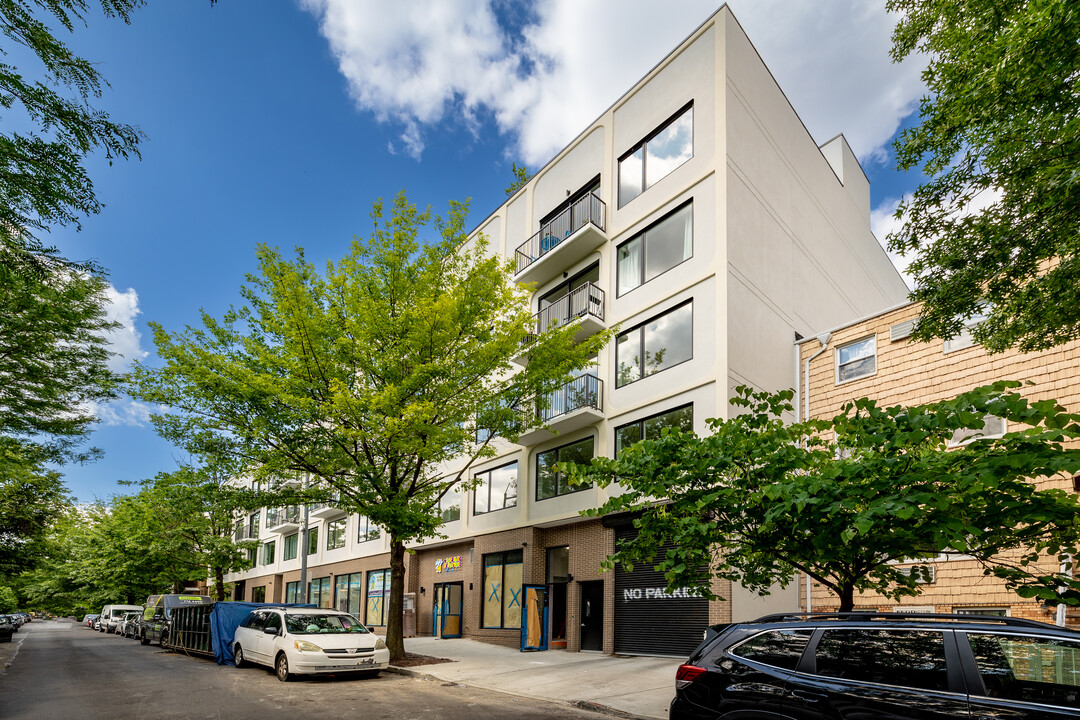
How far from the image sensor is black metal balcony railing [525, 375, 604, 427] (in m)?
20.0

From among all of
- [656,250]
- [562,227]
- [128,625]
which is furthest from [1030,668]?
[128,625]

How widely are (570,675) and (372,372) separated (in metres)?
8.31

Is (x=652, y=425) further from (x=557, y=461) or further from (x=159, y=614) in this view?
(x=159, y=614)

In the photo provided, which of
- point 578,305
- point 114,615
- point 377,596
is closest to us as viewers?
point 578,305

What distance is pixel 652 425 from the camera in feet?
62.3

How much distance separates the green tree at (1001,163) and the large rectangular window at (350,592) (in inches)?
1211

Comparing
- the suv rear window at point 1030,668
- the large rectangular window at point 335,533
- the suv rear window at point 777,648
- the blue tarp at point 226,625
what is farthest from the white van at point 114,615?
the suv rear window at point 1030,668

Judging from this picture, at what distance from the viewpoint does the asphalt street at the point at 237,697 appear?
10.4 metres

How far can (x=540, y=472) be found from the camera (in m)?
23.3

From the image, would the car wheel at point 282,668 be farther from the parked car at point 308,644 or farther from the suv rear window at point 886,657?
the suv rear window at point 886,657

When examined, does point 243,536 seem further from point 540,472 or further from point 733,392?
point 733,392

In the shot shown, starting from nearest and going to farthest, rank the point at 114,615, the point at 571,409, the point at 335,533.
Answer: the point at 571,409, the point at 335,533, the point at 114,615

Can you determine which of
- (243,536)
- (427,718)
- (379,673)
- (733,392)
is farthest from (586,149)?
(243,536)

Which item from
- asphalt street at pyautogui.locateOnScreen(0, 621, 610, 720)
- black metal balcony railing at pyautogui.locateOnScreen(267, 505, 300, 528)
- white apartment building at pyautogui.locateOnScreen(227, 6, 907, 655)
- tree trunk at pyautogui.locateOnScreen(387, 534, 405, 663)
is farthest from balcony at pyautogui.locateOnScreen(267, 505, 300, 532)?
asphalt street at pyautogui.locateOnScreen(0, 621, 610, 720)
